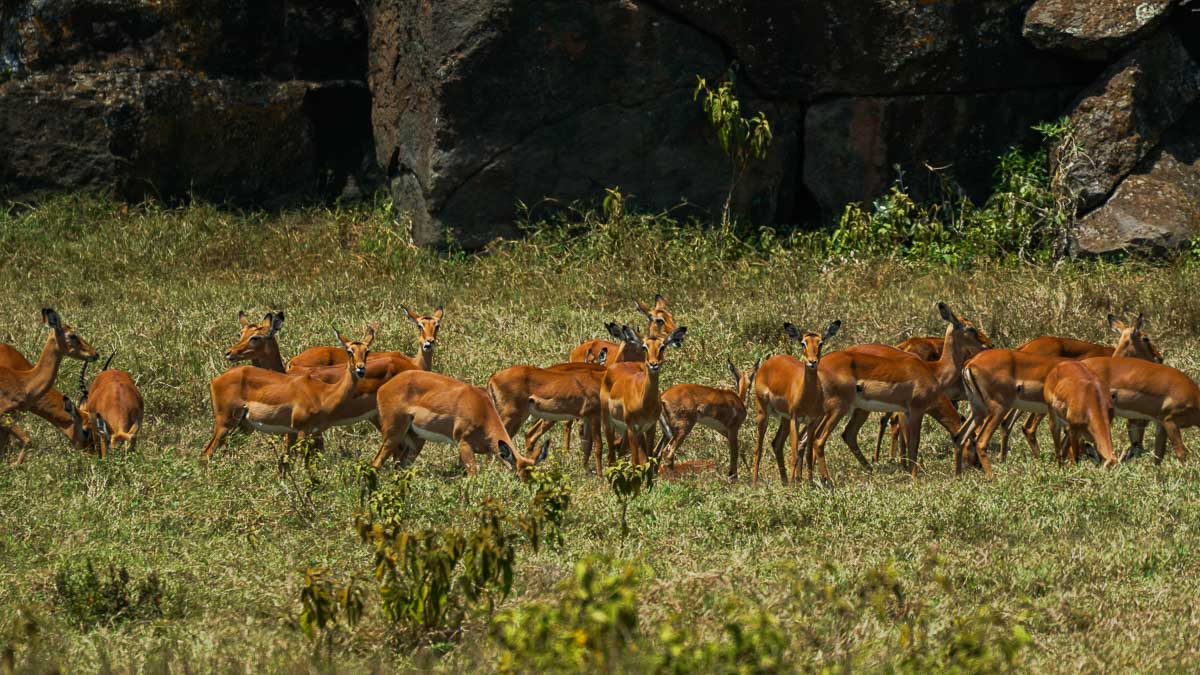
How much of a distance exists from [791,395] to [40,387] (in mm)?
4286

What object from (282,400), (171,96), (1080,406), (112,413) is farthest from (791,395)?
(171,96)

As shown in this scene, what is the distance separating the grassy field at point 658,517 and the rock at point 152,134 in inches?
78.3

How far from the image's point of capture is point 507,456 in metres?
8.21

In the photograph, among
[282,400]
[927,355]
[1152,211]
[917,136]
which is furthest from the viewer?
[917,136]

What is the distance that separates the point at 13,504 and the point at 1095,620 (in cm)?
498

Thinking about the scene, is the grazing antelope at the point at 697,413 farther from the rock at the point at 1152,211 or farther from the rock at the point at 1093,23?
the rock at the point at 1093,23

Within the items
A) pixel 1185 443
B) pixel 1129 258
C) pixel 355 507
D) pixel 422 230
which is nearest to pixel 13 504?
pixel 355 507

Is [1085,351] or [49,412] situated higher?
[1085,351]

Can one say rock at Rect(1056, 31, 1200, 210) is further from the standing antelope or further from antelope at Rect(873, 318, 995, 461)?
the standing antelope

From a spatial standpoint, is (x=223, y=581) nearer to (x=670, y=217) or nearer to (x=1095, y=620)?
(x=1095, y=620)

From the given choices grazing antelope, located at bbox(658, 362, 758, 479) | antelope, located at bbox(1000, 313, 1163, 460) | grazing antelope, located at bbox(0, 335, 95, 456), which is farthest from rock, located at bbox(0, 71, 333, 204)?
antelope, located at bbox(1000, 313, 1163, 460)

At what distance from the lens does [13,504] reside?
7.72 meters

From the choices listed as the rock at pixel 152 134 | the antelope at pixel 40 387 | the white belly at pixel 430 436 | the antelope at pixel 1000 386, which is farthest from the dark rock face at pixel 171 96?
the antelope at pixel 1000 386

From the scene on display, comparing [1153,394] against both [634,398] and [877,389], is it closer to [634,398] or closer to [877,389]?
[877,389]
